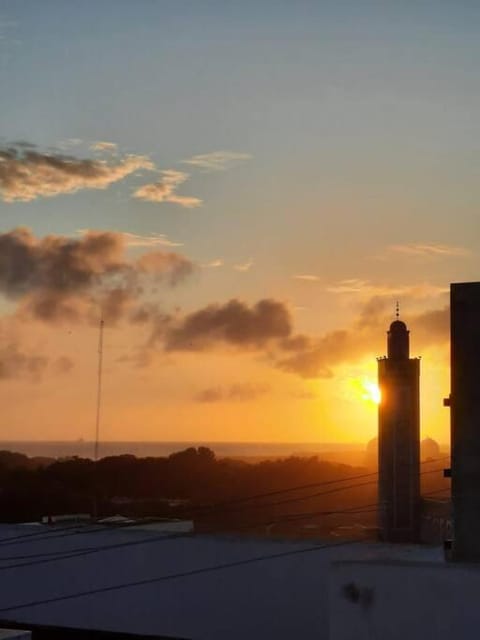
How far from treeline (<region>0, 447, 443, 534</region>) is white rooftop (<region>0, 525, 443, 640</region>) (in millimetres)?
23581

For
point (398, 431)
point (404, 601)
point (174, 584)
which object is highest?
point (398, 431)

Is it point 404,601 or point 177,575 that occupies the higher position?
point 404,601

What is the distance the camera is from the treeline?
170ft

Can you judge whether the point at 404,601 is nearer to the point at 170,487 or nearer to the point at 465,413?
the point at 465,413

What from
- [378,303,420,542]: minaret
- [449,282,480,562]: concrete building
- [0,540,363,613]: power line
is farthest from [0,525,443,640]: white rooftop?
[378,303,420,542]: minaret

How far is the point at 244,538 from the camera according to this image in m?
22.2

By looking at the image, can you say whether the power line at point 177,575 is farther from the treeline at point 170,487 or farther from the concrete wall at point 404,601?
the treeline at point 170,487

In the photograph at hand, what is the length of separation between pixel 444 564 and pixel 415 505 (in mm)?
21318

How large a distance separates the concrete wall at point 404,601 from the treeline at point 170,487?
3261 centimetres

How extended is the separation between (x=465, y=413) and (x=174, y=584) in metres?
9.67

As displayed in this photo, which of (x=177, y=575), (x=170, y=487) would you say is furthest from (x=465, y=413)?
(x=170, y=487)

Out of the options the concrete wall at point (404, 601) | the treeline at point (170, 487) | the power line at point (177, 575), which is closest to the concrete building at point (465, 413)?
the concrete wall at point (404, 601)

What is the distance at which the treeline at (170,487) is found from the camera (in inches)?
2036

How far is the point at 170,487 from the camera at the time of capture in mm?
72312
